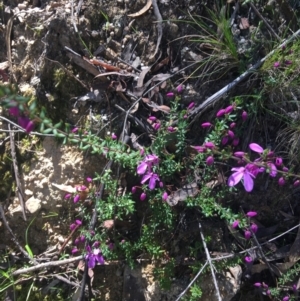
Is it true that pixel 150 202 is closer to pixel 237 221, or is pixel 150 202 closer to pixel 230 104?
pixel 237 221

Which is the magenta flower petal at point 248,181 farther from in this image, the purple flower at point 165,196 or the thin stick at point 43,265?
the thin stick at point 43,265

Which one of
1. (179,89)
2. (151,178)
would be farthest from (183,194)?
(179,89)

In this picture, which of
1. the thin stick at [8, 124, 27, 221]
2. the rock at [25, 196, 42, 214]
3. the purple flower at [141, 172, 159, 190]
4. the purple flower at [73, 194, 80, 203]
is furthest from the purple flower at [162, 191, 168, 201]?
the thin stick at [8, 124, 27, 221]

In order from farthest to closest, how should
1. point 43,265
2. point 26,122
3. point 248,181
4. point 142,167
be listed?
point 43,265 → point 142,167 → point 248,181 → point 26,122

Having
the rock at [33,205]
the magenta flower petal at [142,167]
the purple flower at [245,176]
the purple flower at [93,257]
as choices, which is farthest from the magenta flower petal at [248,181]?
the rock at [33,205]

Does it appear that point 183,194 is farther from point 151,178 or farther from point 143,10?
point 143,10

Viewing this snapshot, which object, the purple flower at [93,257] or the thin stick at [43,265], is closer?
the purple flower at [93,257]

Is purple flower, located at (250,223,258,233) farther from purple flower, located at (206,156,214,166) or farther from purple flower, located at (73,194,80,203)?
purple flower, located at (73,194,80,203)
